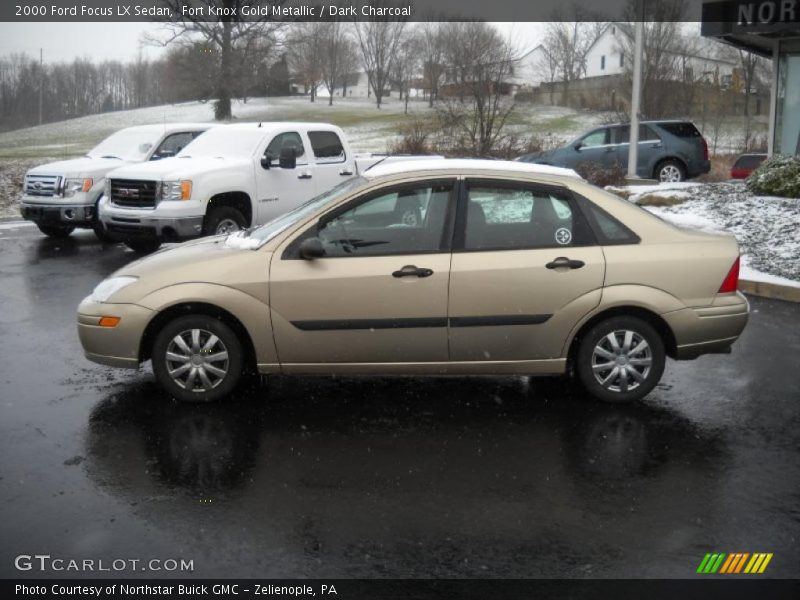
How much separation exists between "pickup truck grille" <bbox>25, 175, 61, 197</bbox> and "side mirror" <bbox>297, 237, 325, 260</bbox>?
32.6 ft

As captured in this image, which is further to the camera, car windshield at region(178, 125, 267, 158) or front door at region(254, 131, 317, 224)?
car windshield at region(178, 125, 267, 158)

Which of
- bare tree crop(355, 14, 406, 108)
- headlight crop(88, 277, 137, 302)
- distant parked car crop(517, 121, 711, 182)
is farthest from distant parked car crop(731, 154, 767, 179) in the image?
bare tree crop(355, 14, 406, 108)

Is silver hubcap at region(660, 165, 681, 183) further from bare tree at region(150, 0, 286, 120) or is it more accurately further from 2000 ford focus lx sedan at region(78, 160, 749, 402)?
bare tree at region(150, 0, 286, 120)

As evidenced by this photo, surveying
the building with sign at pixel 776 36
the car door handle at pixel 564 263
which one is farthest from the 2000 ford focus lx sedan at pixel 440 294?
the building with sign at pixel 776 36

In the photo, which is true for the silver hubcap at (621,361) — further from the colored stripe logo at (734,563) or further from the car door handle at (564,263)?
the colored stripe logo at (734,563)

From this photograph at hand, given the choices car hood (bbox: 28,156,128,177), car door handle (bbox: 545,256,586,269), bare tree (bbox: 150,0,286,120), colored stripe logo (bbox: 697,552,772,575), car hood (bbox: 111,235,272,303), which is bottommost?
colored stripe logo (bbox: 697,552,772,575)

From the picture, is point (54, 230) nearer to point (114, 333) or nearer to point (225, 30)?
point (114, 333)

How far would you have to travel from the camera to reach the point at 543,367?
6246mm

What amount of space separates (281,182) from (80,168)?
3810 millimetres

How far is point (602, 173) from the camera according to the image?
20.8 metres

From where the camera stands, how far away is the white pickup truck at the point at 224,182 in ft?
40.7

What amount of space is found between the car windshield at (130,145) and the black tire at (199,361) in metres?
10.2

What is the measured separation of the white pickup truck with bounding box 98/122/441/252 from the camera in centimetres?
1241

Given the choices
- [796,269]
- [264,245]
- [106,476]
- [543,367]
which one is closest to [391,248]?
[264,245]
